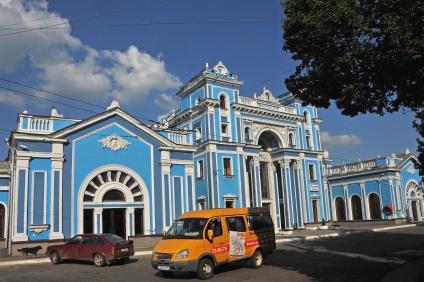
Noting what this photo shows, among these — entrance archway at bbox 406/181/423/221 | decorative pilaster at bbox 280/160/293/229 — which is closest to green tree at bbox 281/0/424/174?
decorative pilaster at bbox 280/160/293/229

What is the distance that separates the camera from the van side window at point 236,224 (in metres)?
14.2

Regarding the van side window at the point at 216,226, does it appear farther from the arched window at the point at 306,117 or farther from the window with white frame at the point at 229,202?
the arched window at the point at 306,117

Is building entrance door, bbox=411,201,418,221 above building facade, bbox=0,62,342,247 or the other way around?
the other way around

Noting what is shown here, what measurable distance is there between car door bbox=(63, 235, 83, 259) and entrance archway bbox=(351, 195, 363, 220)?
38.0 metres

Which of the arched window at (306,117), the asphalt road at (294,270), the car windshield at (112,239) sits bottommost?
the asphalt road at (294,270)

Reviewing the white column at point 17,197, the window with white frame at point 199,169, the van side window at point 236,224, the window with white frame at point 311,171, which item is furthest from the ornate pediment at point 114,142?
the window with white frame at point 311,171

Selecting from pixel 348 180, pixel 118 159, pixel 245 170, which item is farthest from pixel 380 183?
pixel 118 159

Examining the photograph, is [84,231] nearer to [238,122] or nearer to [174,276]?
[174,276]

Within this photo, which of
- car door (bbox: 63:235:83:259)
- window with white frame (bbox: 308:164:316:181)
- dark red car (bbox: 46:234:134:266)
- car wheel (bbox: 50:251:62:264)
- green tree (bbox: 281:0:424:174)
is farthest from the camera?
window with white frame (bbox: 308:164:316:181)

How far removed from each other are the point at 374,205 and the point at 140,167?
30521 mm

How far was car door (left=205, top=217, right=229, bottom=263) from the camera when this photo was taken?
12977 mm

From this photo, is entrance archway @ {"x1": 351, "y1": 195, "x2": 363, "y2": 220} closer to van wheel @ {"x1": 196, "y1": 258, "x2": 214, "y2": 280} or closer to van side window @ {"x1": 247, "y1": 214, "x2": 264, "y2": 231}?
van side window @ {"x1": 247, "y1": 214, "x2": 264, "y2": 231}

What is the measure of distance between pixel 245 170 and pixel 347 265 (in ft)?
77.8

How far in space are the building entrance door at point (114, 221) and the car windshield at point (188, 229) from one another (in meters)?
13.9
